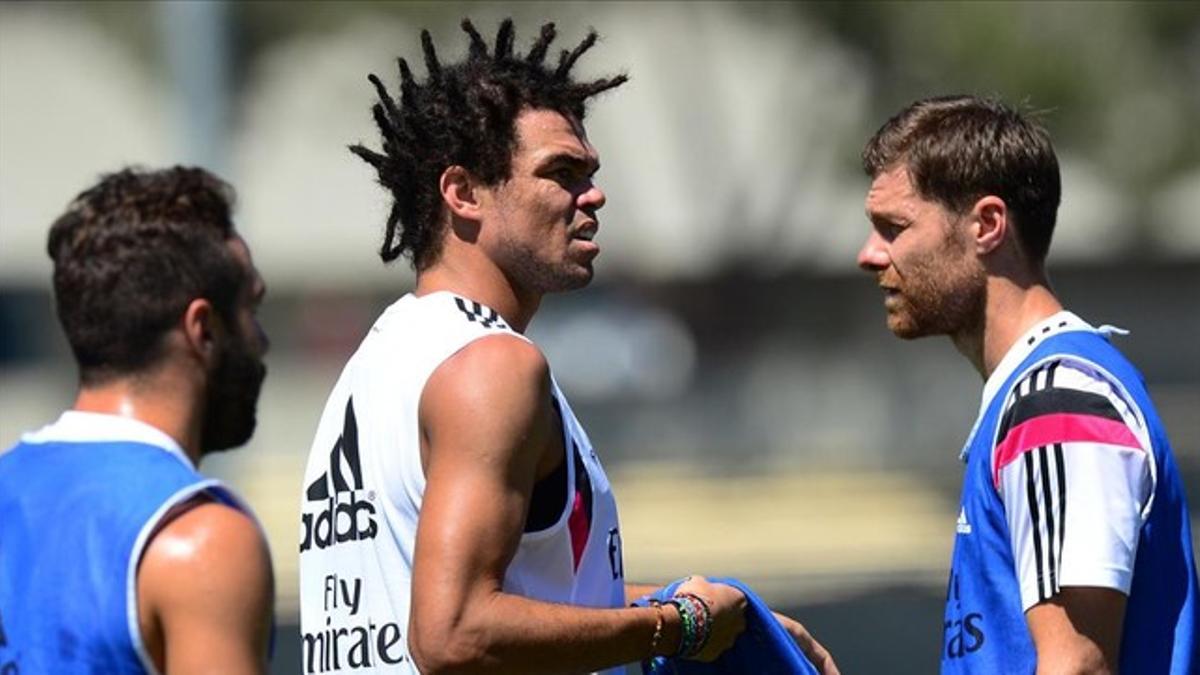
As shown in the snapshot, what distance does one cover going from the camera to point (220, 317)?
3750 mm

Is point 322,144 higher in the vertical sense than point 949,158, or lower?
higher

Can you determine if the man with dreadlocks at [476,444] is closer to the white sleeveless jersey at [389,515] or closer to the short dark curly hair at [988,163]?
the white sleeveless jersey at [389,515]

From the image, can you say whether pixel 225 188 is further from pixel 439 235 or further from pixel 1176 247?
pixel 1176 247

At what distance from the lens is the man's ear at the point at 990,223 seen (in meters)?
4.18

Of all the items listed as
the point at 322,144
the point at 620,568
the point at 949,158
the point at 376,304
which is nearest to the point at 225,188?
the point at 620,568

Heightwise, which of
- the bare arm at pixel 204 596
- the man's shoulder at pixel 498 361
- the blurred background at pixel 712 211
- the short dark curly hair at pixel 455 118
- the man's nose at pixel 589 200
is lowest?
the bare arm at pixel 204 596

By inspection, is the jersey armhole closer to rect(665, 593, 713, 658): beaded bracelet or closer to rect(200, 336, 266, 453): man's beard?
rect(200, 336, 266, 453): man's beard

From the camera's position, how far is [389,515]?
398 centimetres

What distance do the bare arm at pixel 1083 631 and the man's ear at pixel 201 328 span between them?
4.75 ft

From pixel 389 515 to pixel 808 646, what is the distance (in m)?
1.01

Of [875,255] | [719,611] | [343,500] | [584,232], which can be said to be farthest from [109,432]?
[875,255]

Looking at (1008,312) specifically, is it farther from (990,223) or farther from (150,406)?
(150,406)

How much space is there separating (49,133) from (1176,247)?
16769mm

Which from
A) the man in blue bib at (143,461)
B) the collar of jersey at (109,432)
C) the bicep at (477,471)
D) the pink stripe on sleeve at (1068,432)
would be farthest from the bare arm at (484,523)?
the pink stripe on sleeve at (1068,432)
